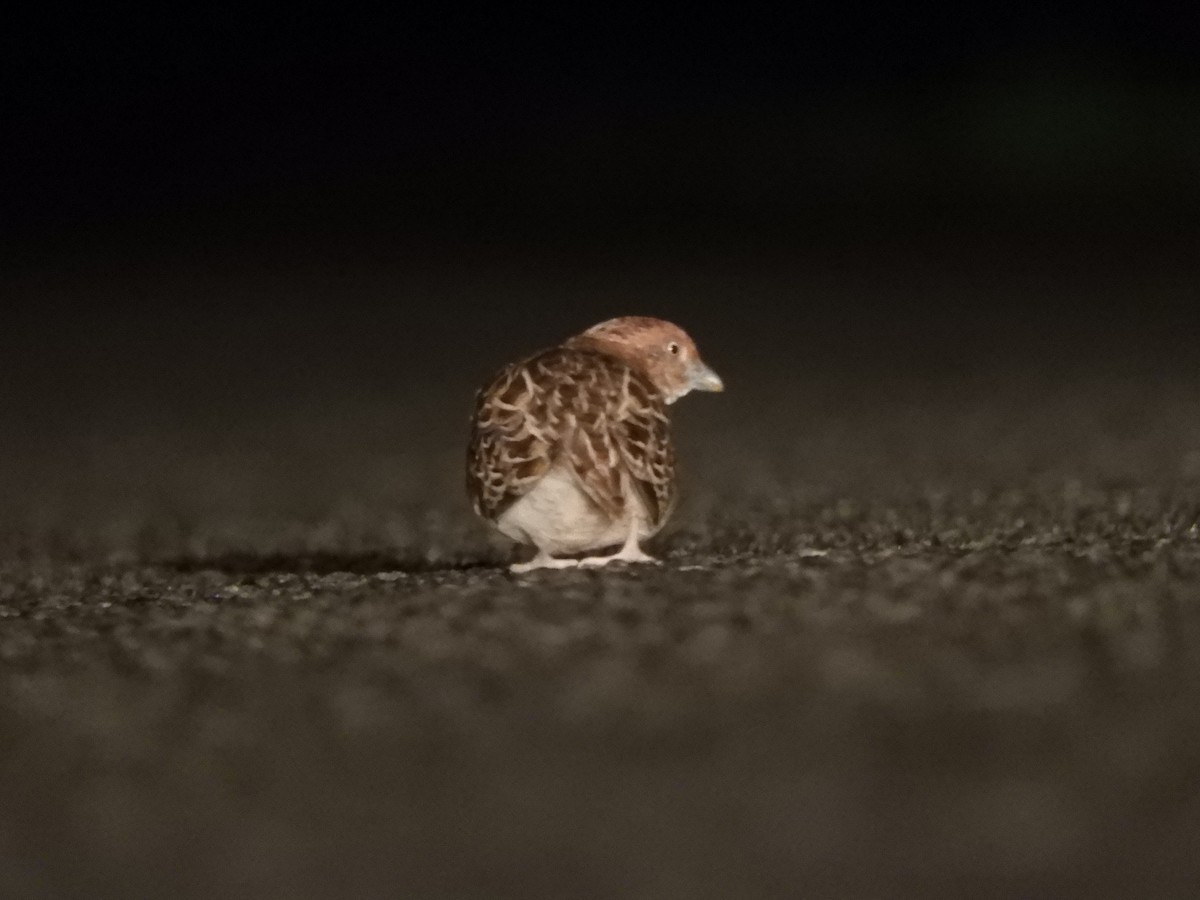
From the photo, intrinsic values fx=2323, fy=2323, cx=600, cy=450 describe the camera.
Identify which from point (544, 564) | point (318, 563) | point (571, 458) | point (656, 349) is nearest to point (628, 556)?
point (544, 564)

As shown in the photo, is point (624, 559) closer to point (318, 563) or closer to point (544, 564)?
point (544, 564)

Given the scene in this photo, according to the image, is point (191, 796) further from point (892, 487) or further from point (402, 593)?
point (892, 487)

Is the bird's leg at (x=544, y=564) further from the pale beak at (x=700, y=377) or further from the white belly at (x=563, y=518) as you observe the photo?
the pale beak at (x=700, y=377)

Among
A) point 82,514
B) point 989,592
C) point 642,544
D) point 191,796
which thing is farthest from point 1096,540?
point 82,514

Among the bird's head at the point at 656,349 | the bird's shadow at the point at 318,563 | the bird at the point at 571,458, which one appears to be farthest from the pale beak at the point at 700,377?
the bird's shadow at the point at 318,563

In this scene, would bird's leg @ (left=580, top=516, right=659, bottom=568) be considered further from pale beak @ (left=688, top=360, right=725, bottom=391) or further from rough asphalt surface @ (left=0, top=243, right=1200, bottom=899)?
pale beak @ (left=688, top=360, right=725, bottom=391)

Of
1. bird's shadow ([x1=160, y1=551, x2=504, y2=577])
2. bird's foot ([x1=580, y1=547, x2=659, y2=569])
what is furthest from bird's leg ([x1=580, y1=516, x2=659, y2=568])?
bird's shadow ([x1=160, y1=551, x2=504, y2=577])
